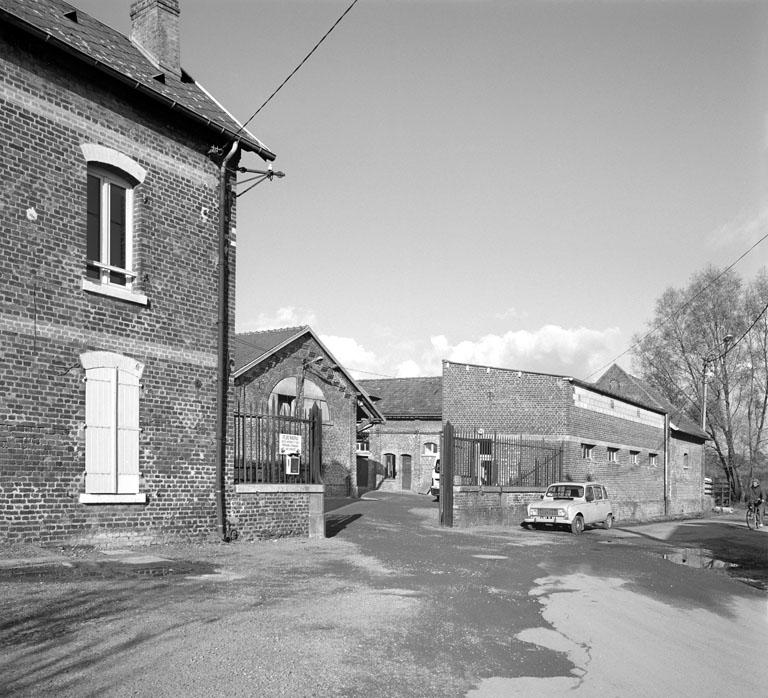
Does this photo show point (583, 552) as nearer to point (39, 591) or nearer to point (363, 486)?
point (39, 591)

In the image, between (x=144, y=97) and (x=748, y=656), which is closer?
(x=748, y=656)

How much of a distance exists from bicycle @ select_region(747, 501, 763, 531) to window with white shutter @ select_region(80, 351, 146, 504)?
23.0 meters

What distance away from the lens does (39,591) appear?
802cm

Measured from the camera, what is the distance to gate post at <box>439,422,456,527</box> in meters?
22.0

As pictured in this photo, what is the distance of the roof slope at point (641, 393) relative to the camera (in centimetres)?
4280

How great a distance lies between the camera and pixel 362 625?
7715 mm

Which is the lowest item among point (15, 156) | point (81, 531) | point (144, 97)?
point (81, 531)

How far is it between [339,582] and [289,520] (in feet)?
16.5

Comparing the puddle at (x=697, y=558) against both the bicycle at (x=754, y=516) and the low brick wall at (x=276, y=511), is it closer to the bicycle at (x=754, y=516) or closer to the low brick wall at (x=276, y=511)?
the low brick wall at (x=276, y=511)

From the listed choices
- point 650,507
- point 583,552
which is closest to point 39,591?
point 583,552

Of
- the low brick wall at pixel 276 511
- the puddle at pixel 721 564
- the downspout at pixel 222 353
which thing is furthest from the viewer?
the low brick wall at pixel 276 511

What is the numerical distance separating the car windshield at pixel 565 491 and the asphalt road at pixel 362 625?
381 inches

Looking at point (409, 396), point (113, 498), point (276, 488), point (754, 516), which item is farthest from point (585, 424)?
point (113, 498)

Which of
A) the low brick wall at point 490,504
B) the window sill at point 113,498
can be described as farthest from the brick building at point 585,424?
the window sill at point 113,498
